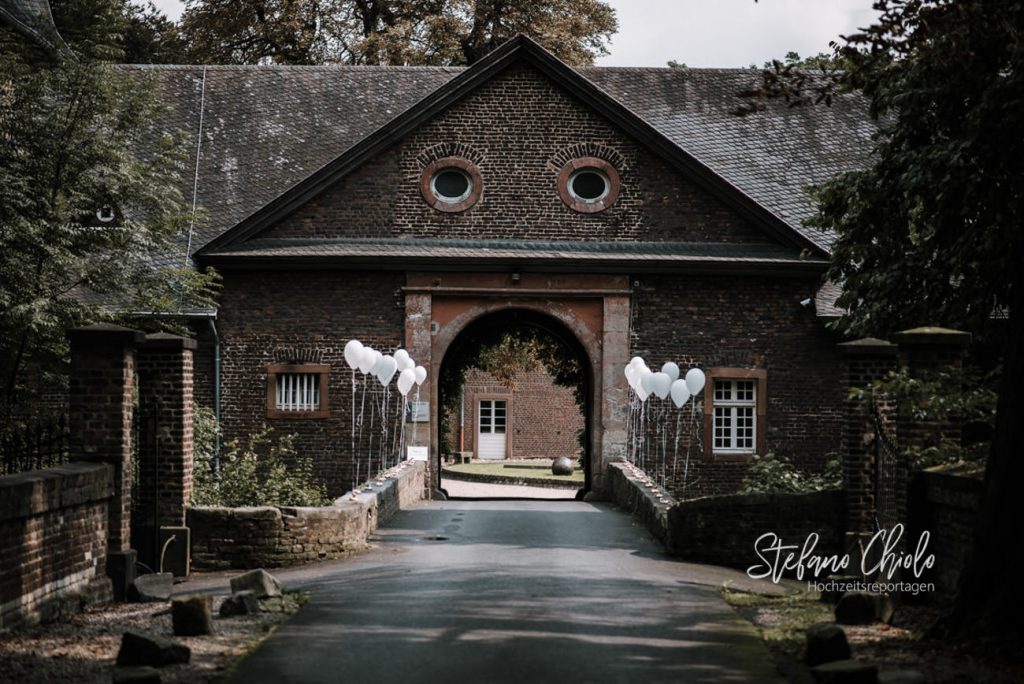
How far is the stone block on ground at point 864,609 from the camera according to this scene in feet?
34.0

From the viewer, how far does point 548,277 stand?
24.9 meters

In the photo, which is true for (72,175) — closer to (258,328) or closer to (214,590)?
(258,328)

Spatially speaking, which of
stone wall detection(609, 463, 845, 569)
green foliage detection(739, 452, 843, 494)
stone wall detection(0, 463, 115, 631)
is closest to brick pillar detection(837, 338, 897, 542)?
stone wall detection(609, 463, 845, 569)

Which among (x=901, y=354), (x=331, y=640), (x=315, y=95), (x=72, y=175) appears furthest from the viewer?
(x=315, y=95)

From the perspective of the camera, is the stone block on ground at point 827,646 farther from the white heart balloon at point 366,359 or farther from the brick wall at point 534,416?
the brick wall at point 534,416

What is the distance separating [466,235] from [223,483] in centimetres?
1050

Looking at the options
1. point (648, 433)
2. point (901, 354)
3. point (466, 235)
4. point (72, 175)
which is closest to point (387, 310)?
point (466, 235)

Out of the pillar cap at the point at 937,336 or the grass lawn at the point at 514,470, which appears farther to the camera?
the grass lawn at the point at 514,470

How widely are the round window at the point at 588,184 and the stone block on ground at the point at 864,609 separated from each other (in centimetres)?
1561

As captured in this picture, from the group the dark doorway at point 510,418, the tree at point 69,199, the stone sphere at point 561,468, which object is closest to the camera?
the tree at point 69,199

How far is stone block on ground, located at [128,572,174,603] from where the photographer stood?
11766 millimetres

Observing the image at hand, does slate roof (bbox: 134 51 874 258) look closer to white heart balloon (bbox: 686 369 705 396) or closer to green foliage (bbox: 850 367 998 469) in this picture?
white heart balloon (bbox: 686 369 705 396)

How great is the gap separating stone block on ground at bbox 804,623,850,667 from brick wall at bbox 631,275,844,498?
16.1 meters

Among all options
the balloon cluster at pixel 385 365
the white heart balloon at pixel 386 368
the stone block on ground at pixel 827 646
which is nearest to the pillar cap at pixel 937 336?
the stone block on ground at pixel 827 646
